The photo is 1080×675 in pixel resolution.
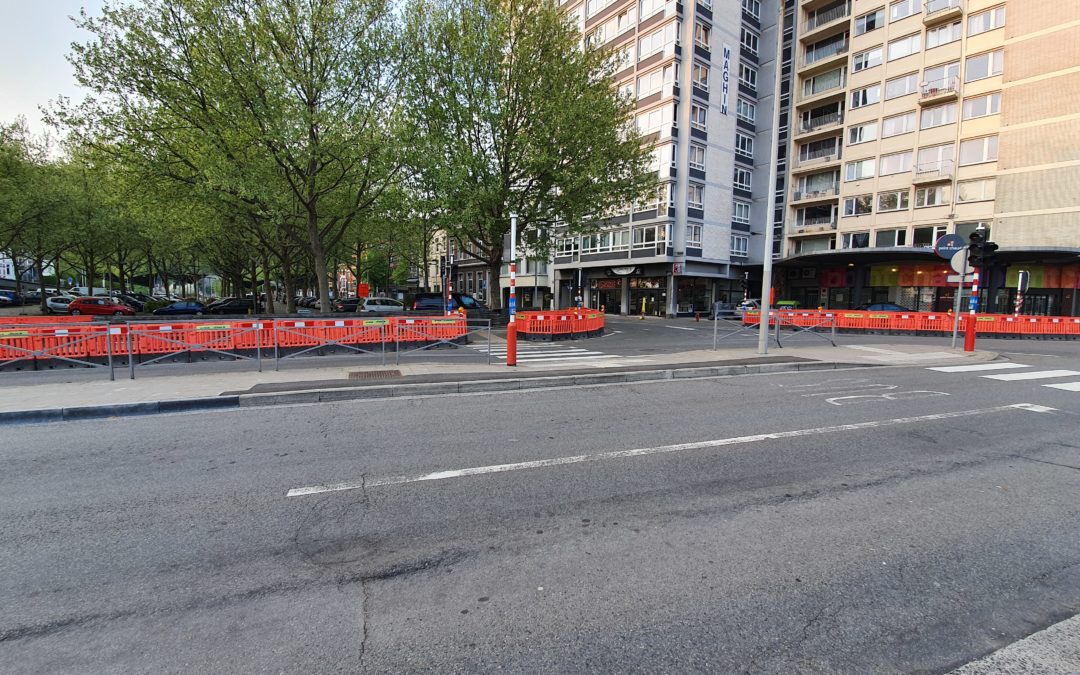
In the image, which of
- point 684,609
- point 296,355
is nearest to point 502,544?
point 684,609

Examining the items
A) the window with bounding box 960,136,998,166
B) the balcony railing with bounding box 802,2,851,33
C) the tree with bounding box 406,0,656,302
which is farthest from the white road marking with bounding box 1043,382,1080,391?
the balcony railing with bounding box 802,2,851,33

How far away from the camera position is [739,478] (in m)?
4.93

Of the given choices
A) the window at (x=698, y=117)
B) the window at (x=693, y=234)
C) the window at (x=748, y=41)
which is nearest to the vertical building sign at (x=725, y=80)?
the window at (x=698, y=117)

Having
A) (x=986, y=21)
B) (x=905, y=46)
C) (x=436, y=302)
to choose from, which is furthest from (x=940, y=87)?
(x=436, y=302)

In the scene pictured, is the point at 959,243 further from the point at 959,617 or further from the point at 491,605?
the point at 491,605

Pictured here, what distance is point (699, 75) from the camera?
39.1m

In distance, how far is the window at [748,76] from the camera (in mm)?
42938

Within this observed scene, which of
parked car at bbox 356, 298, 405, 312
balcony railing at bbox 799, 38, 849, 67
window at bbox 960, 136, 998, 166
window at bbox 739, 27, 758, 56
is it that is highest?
window at bbox 739, 27, 758, 56

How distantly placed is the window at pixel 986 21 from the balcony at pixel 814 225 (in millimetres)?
14106

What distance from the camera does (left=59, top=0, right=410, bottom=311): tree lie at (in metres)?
18.2

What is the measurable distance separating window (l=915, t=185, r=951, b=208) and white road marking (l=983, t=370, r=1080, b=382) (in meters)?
28.7

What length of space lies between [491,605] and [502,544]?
73 centimetres

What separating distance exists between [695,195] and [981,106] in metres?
18.5

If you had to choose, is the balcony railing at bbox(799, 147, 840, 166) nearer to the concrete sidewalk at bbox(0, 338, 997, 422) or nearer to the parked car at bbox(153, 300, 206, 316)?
the concrete sidewalk at bbox(0, 338, 997, 422)
